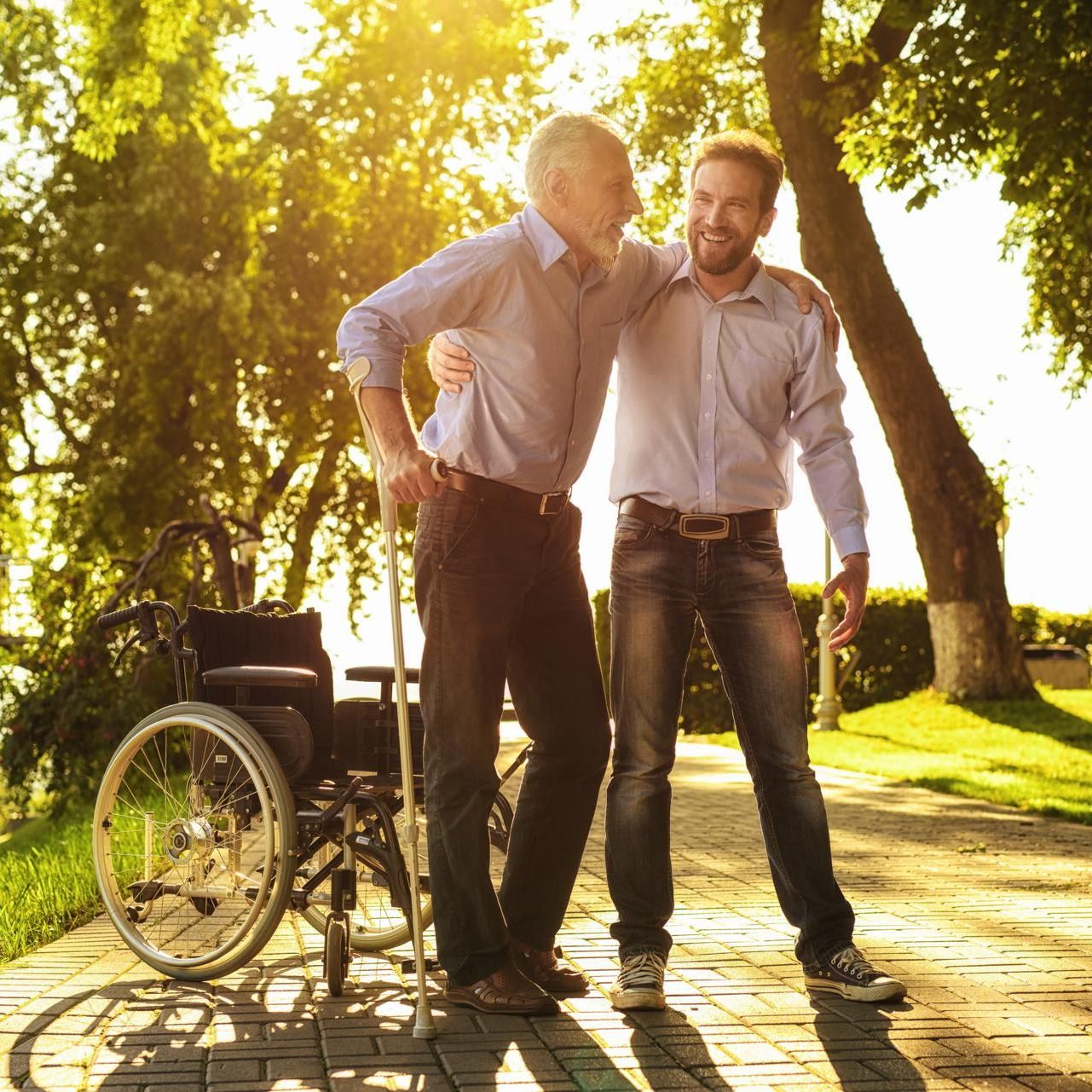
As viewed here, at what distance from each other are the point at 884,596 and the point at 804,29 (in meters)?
8.90

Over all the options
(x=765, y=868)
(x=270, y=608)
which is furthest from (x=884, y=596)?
(x=270, y=608)

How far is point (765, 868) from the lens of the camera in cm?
792

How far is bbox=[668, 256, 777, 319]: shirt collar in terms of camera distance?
507 cm

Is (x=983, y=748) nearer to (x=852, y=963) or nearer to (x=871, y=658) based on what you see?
(x=871, y=658)

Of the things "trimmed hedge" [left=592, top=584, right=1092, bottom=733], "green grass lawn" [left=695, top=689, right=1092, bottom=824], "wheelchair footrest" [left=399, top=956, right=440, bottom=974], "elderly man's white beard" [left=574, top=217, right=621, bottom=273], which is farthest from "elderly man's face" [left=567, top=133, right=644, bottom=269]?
"trimmed hedge" [left=592, top=584, right=1092, bottom=733]

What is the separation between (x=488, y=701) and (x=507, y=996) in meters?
0.77

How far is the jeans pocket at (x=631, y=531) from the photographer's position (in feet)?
16.3

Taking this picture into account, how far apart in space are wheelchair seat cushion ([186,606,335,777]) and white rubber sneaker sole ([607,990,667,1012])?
4.14 ft

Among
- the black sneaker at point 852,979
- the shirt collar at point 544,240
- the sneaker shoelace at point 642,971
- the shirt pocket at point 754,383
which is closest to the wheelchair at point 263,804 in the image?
the sneaker shoelace at point 642,971

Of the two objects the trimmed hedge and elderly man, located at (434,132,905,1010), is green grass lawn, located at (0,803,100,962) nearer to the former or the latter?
elderly man, located at (434,132,905,1010)

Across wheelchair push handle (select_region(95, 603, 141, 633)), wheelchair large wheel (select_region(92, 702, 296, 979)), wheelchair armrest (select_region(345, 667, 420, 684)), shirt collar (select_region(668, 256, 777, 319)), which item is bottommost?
wheelchair large wheel (select_region(92, 702, 296, 979))

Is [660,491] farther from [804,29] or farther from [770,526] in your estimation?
[804,29]

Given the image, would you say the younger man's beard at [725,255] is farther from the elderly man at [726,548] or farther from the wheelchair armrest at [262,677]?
the wheelchair armrest at [262,677]

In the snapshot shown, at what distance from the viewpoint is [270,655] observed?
5738mm
